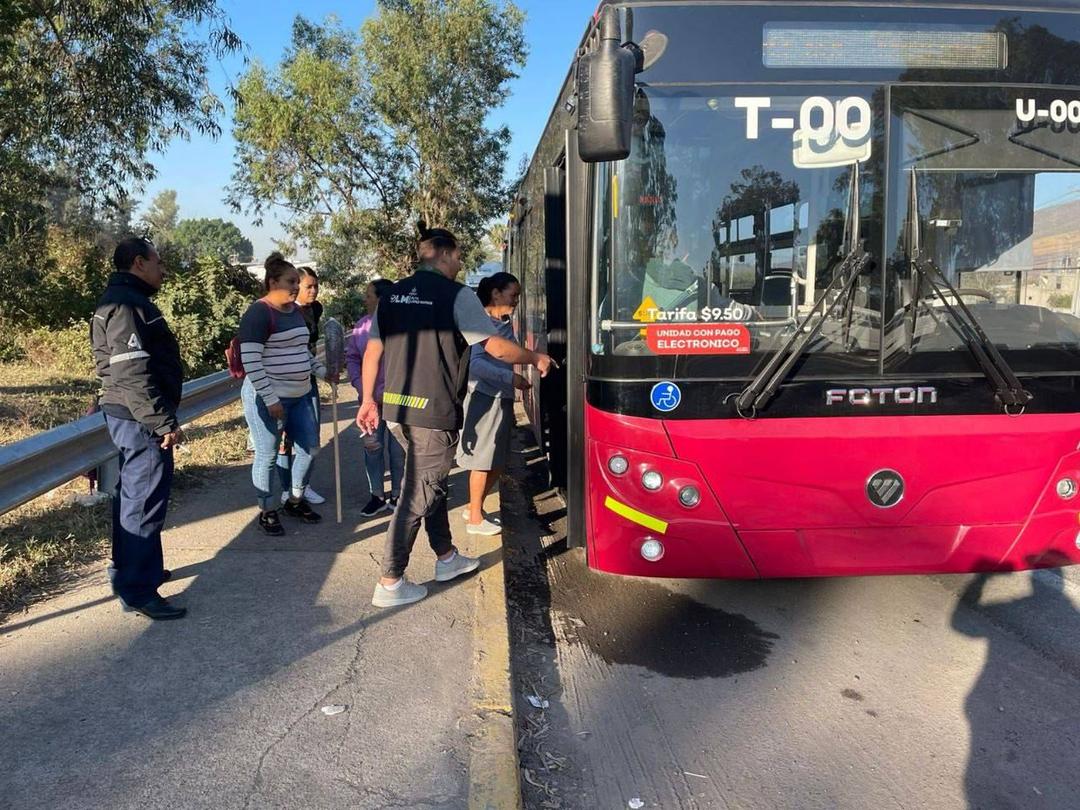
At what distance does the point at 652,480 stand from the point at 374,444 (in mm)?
2654

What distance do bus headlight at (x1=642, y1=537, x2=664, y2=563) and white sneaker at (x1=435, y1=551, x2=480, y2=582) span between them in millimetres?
1181

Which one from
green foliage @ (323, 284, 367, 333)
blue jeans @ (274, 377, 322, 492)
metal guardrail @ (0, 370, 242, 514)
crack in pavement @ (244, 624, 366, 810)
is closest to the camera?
crack in pavement @ (244, 624, 366, 810)

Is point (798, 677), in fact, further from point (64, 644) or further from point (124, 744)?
point (64, 644)

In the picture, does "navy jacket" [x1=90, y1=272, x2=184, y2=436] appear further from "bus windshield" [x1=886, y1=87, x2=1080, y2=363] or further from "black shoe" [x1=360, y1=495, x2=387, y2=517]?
"bus windshield" [x1=886, y1=87, x2=1080, y2=363]

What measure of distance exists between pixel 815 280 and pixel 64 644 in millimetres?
3903

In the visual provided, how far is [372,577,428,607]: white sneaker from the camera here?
14.5 ft

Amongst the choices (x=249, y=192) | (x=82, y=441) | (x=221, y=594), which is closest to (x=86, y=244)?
(x=249, y=192)

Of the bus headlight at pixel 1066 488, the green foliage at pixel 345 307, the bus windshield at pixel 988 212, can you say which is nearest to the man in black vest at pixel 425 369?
the bus windshield at pixel 988 212

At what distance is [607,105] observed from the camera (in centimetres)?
365

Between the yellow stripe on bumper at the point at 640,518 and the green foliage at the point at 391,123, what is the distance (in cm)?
2338

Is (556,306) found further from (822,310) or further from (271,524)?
(271,524)

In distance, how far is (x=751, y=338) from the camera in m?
4.00

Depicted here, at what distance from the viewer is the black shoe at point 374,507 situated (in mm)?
6281

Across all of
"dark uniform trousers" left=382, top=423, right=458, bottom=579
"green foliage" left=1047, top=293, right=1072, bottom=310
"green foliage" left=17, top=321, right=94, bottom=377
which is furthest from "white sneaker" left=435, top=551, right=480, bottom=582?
"green foliage" left=17, top=321, right=94, bottom=377
